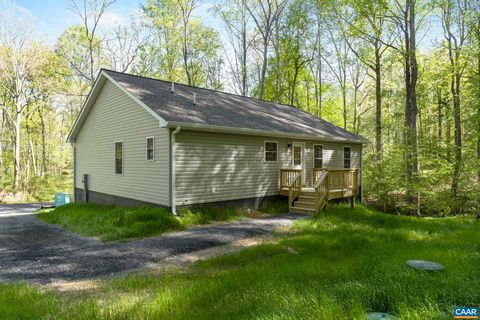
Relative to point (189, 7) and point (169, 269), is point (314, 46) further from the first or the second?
point (169, 269)

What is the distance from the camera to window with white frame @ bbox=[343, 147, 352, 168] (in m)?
15.9

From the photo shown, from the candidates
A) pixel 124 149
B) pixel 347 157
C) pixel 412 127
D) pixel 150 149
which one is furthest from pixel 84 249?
pixel 412 127

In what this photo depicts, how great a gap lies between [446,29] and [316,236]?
21253 mm

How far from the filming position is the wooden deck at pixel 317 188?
11.1 metres

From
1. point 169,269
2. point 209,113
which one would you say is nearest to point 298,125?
point 209,113

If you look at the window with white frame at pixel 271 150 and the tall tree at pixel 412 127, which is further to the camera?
the tall tree at pixel 412 127

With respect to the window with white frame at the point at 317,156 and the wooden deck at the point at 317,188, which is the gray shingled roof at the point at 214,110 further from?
the wooden deck at the point at 317,188

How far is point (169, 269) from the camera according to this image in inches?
214

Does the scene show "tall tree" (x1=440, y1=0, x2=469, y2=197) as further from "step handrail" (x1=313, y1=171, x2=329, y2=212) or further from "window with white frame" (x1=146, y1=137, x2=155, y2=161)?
"window with white frame" (x1=146, y1=137, x2=155, y2=161)

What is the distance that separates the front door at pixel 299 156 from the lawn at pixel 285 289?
23.3ft

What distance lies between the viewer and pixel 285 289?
394 cm

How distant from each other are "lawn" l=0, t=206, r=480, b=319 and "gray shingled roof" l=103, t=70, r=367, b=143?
17.7ft

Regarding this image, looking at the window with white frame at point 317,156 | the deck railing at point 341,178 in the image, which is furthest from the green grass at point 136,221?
the window with white frame at point 317,156

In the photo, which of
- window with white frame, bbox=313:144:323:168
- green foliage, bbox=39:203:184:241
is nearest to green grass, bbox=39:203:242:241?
green foliage, bbox=39:203:184:241
